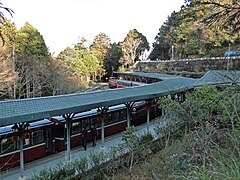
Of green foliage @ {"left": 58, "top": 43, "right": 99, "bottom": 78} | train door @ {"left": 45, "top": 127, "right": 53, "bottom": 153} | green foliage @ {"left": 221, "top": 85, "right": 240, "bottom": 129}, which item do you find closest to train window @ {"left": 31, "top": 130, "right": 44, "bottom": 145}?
train door @ {"left": 45, "top": 127, "right": 53, "bottom": 153}

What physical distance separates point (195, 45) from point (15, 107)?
1273 inches

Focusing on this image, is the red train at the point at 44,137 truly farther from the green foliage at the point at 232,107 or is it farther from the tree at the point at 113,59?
the tree at the point at 113,59

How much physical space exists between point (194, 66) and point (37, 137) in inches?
1029

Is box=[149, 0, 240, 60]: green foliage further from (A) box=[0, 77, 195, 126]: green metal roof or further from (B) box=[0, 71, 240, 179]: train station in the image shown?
(A) box=[0, 77, 195, 126]: green metal roof

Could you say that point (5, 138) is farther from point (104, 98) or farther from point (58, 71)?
point (58, 71)

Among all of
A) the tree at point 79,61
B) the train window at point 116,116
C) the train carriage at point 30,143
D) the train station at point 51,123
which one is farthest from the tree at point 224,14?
the tree at point 79,61

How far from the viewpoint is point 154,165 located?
690cm

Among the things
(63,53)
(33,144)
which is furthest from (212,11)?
(63,53)

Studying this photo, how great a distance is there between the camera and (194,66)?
31.7 meters

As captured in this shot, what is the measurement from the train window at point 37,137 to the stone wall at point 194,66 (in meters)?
21.3

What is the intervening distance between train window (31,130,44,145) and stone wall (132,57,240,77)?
70.0ft

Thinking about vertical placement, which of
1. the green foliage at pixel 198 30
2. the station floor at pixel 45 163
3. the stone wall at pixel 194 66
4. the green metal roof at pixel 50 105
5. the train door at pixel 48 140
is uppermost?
the green foliage at pixel 198 30

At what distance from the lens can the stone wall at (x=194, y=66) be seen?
87.1 ft

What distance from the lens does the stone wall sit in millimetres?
26562
